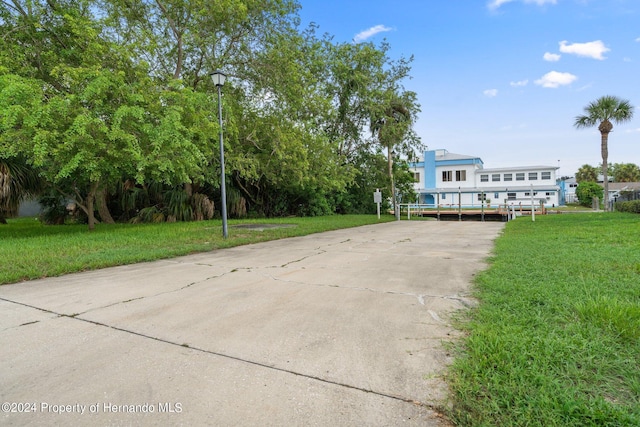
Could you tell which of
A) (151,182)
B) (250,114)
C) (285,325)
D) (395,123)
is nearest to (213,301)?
(285,325)

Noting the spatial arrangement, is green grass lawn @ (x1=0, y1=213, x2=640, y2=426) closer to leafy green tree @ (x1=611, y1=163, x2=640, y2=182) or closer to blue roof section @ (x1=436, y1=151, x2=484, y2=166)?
blue roof section @ (x1=436, y1=151, x2=484, y2=166)

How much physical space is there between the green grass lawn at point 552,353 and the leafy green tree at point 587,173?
63.7 meters

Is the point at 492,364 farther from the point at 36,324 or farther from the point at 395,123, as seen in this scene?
the point at 395,123

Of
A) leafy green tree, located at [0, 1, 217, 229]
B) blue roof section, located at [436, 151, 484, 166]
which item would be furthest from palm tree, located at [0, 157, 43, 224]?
blue roof section, located at [436, 151, 484, 166]

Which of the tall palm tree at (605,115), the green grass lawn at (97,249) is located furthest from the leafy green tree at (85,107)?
the tall palm tree at (605,115)

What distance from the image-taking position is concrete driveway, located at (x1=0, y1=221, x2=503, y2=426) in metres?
1.80

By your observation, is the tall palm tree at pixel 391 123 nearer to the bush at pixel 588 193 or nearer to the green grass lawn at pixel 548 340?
the green grass lawn at pixel 548 340

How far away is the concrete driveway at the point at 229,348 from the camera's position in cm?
180

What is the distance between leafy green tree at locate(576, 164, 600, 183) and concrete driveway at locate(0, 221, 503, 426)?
6436cm

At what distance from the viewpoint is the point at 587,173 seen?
54.4 metres

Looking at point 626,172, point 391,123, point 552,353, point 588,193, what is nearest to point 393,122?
point 391,123

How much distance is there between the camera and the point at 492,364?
6.92 ft

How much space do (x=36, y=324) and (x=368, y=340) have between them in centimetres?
296

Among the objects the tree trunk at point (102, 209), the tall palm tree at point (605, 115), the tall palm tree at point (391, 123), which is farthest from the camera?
the tall palm tree at point (605, 115)
